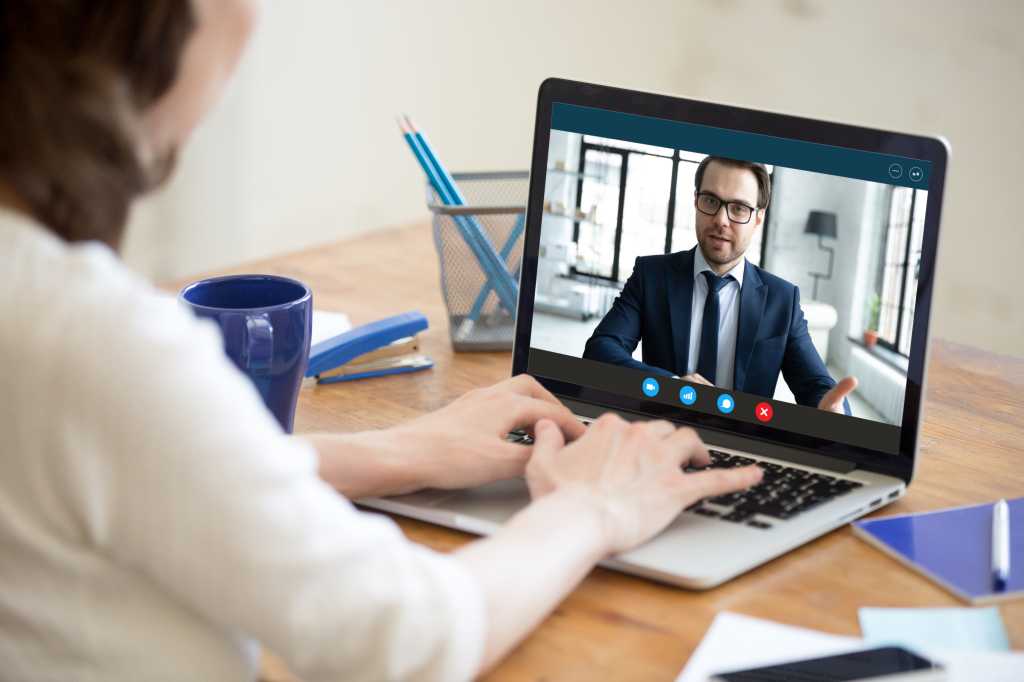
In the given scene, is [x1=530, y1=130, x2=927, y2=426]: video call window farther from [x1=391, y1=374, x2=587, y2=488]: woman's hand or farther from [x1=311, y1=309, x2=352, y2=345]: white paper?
[x1=311, y1=309, x2=352, y2=345]: white paper

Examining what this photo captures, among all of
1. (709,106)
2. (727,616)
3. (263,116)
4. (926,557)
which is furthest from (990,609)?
(263,116)

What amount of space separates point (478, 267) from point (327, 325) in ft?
0.64

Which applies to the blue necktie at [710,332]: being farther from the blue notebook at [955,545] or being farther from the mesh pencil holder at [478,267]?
the mesh pencil holder at [478,267]

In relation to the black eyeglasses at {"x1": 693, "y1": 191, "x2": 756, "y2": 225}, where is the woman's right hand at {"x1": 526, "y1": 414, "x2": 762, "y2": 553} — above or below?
below

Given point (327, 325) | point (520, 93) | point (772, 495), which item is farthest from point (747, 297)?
point (520, 93)

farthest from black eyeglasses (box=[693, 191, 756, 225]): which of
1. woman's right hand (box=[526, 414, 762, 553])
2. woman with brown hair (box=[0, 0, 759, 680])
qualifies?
woman with brown hair (box=[0, 0, 759, 680])

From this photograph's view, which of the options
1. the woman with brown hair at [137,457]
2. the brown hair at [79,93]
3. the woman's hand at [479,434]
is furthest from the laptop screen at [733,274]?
the brown hair at [79,93]

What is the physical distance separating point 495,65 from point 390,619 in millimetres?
2196

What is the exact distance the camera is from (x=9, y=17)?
20.1 inches

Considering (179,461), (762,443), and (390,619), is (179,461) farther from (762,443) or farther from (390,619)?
(762,443)

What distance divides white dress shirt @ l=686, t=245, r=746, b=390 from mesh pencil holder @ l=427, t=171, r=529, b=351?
1.22ft

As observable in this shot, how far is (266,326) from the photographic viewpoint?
0.96m

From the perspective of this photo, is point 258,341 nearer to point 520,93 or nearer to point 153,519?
point 153,519

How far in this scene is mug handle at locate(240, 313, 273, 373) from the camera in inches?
37.5
